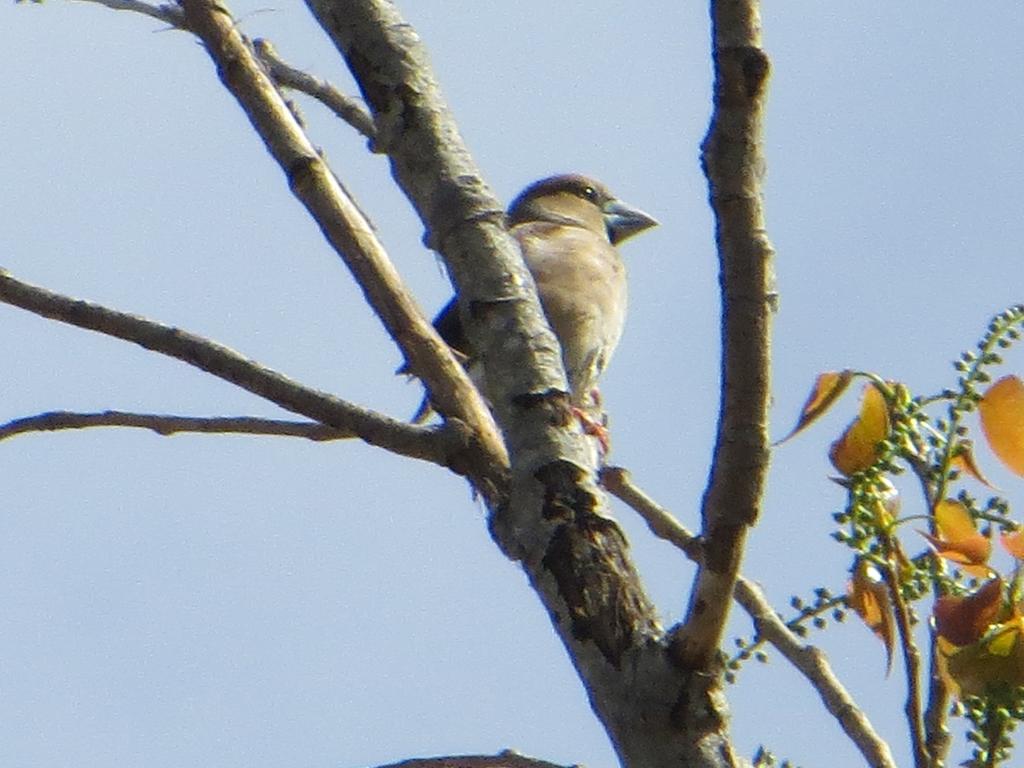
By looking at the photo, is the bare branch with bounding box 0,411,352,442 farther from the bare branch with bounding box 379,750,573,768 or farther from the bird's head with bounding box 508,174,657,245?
the bird's head with bounding box 508,174,657,245

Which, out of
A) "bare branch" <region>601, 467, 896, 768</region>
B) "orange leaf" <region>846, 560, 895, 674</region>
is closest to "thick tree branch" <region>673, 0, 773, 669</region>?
"bare branch" <region>601, 467, 896, 768</region>

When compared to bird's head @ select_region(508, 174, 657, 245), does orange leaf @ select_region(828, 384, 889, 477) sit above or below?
below

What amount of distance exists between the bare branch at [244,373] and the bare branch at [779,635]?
1.10ft

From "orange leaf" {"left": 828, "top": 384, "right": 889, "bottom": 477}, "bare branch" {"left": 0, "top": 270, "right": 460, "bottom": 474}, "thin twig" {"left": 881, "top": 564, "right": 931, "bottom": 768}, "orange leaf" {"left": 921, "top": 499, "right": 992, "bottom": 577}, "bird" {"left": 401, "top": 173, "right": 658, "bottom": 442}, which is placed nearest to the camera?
"thin twig" {"left": 881, "top": 564, "right": 931, "bottom": 768}

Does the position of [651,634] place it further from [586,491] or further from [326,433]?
[326,433]

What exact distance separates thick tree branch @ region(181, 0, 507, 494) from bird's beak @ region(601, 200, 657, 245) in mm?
5512

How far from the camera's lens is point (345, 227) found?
2141 millimetres

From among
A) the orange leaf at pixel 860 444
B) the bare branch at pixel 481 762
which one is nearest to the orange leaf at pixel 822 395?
the orange leaf at pixel 860 444

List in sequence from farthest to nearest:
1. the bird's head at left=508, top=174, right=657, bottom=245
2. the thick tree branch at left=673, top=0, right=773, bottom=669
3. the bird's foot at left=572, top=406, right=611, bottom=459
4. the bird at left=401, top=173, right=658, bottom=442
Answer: the bird's head at left=508, top=174, right=657, bottom=245 → the bird at left=401, top=173, right=658, bottom=442 → the bird's foot at left=572, top=406, right=611, bottom=459 → the thick tree branch at left=673, top=0, right=773, bottom=669

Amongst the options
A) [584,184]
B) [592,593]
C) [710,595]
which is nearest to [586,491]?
[592,593]

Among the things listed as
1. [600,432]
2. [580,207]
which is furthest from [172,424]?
[580,207]

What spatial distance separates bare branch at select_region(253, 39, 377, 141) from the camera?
3074 millimetres

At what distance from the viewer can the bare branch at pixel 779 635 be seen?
1994mm

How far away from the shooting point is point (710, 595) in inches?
63.4
